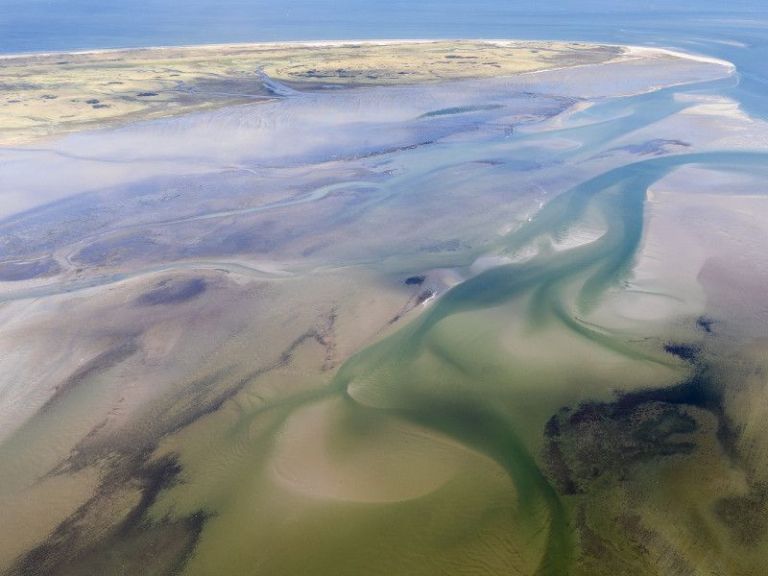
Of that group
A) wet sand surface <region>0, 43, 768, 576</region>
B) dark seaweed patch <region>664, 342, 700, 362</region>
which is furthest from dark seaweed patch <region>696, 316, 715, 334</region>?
dark seaweed patch <region>664, 342, 700, 362</region>

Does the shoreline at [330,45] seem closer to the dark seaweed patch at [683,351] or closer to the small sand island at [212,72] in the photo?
the small sand island at [212,72]

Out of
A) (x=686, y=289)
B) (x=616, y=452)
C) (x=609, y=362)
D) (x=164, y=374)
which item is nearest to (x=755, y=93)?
(x=686, y=289)

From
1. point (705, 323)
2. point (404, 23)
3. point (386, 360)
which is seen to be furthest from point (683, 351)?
point (404, 23)

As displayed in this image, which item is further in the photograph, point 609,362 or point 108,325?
point 108,325

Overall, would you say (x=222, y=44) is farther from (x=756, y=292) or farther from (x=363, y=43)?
(x=756, y=292)

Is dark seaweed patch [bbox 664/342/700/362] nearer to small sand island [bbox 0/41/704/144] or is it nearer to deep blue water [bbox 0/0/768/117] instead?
small sand island [bbox 0/41/704/144]

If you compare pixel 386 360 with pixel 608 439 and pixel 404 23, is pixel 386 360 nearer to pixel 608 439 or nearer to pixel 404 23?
pixel 608 439
